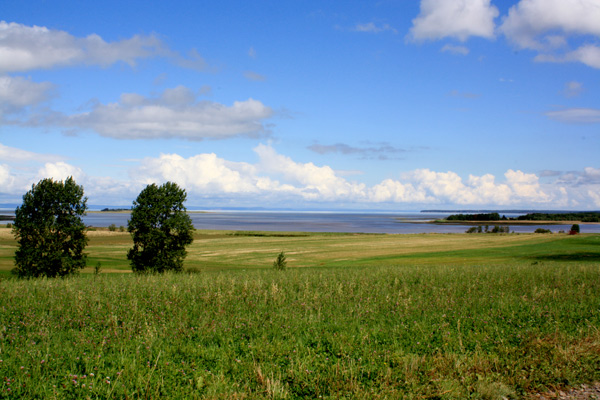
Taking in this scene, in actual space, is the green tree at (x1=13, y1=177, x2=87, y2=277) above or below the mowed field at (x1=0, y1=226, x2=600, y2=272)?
above

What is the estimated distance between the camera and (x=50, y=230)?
34000mm

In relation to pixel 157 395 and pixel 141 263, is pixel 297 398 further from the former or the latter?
pixel 141 263

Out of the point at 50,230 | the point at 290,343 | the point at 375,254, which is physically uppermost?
the point at 50,230

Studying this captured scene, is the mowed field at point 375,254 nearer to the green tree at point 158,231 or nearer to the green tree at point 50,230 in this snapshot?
the green tree at point 158,231

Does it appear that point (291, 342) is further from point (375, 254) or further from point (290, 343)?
point (375, 254)

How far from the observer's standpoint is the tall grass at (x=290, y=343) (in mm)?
5855

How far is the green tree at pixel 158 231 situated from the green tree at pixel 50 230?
4237 millimetres

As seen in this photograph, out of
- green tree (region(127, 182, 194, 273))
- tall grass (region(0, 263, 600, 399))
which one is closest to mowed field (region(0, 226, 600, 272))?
green tree (region(127, 182, 194, 273))

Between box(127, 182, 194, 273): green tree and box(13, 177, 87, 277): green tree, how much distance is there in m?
4.24

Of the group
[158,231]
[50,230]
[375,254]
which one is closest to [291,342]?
[158,231]

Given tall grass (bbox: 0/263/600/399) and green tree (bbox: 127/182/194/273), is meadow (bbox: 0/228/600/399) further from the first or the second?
green tree (bbox: 127/182/194/273)

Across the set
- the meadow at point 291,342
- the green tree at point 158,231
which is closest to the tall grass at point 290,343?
the meadow at point 291,342

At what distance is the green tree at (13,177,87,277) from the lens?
108ft

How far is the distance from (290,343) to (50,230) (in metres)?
33.3
